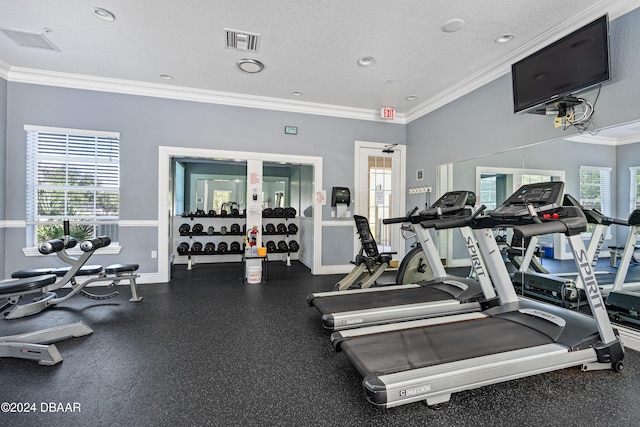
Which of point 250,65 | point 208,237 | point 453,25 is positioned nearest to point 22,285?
point 250,65

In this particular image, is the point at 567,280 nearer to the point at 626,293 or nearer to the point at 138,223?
the point at 626,293

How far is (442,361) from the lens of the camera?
1.84m

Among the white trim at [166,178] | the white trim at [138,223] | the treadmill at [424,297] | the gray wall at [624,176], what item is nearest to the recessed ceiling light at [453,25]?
the treadmill at [424,297]

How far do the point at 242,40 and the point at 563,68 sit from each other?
132 inches

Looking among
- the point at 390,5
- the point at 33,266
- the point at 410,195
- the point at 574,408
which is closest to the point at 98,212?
the point at 33,266

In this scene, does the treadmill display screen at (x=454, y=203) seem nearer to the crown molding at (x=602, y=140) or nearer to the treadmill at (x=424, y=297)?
the treadmill at (x=424, y=297)

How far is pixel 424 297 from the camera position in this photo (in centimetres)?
320

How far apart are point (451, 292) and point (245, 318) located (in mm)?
2265

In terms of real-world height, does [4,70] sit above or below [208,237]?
above

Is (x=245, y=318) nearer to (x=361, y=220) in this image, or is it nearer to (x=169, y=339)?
(x=169, y=339)

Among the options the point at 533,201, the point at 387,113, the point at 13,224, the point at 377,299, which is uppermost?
the point at 387,113

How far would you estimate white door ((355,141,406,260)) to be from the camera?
5.86 m

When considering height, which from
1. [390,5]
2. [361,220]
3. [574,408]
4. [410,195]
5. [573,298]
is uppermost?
[390,5]

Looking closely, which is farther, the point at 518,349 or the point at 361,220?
the point at 361,220
